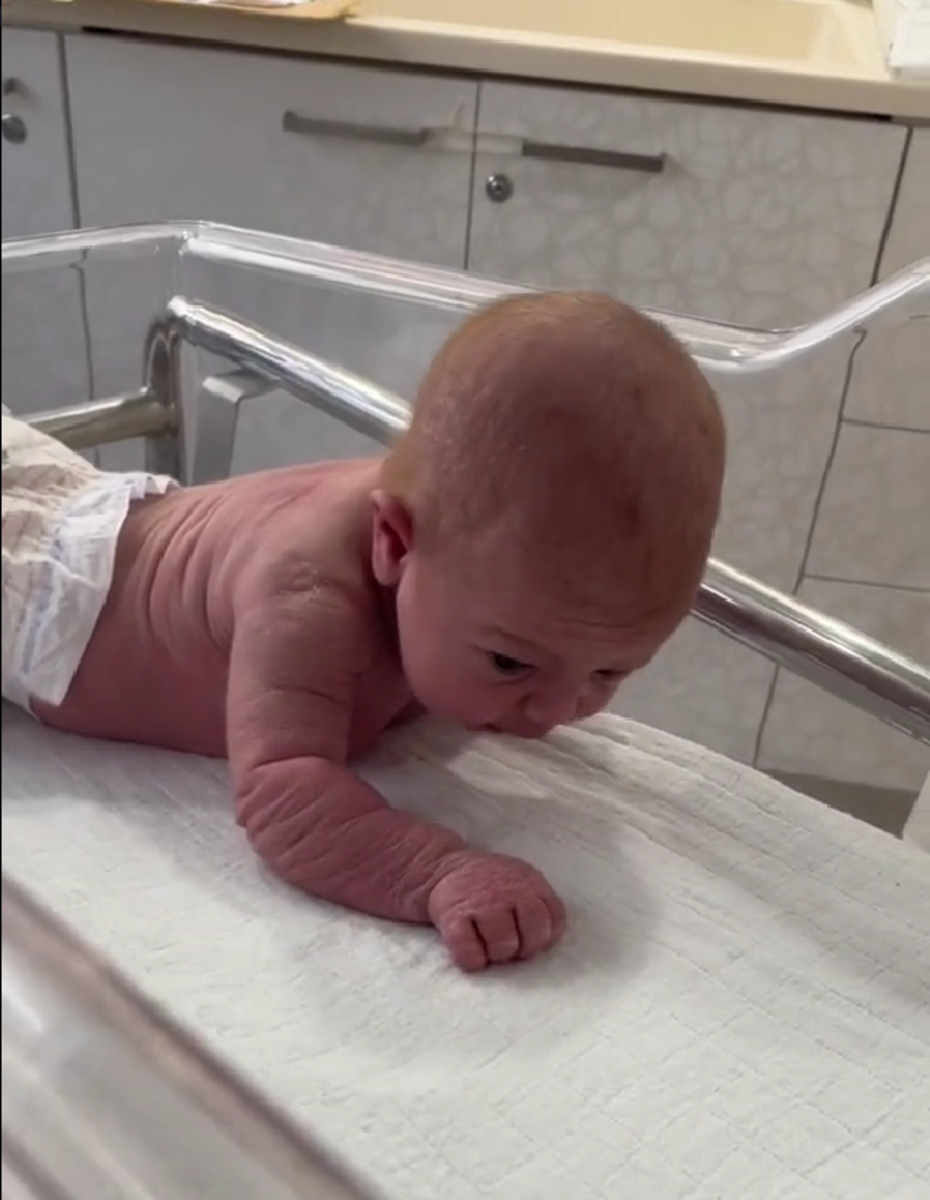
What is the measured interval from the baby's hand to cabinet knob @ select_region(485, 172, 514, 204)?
295 mm

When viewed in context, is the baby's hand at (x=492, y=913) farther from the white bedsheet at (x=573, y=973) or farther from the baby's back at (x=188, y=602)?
the baby's back at (x=188, y=602)

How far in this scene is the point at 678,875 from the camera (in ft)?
1.63

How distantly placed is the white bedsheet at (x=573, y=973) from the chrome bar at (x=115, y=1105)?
0.01 meters

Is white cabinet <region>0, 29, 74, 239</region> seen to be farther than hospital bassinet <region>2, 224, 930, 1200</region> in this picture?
Yes

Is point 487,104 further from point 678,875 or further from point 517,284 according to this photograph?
point 678,875

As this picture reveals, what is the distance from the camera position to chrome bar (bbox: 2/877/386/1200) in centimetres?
39

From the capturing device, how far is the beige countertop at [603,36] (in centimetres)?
51

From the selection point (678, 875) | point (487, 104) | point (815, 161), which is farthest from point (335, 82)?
point (678, 875)

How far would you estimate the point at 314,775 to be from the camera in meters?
0.49

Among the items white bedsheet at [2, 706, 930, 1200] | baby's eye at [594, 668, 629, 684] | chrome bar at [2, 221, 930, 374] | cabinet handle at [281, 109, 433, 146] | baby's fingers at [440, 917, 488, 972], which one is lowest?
white bedsheet at [2, 706, 930, 1200]

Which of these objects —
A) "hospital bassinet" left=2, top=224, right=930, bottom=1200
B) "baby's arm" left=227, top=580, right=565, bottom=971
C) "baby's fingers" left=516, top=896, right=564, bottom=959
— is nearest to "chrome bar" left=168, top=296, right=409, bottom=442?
"hospital bassinet" left=2, top=224, right=930, bottom=1200

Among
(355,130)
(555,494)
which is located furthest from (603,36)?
(555,494)

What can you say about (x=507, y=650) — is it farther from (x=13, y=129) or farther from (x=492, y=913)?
(x=13, y=129)

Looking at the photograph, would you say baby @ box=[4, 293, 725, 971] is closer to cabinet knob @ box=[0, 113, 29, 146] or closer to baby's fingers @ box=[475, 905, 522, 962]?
baby's fingers @ box=[475, 905, 522, 962]
